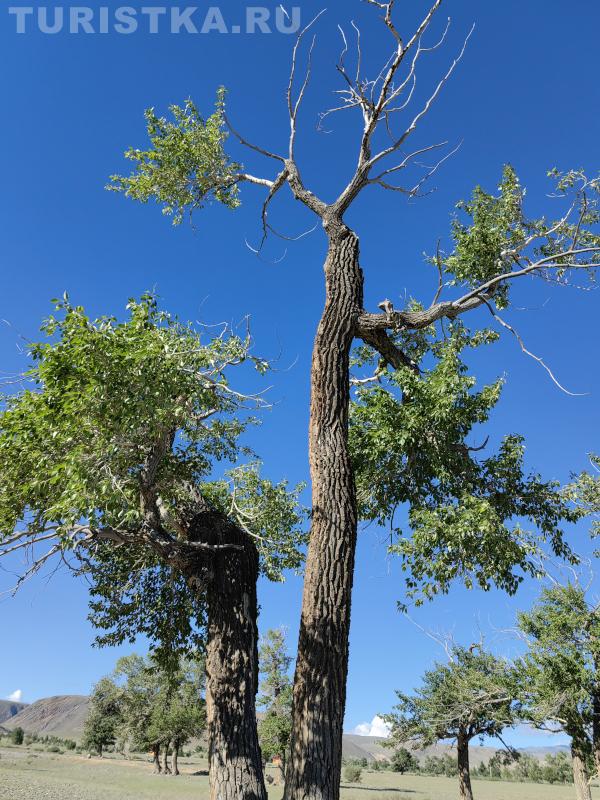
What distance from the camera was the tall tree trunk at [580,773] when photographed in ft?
71.1

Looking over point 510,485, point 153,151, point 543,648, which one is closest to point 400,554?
point 510,485

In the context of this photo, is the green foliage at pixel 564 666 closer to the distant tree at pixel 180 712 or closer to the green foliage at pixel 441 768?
the distant tree at pixel 180 712

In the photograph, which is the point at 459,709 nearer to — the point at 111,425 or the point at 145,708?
the point at 111,425

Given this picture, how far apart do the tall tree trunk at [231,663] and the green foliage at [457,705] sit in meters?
19.1

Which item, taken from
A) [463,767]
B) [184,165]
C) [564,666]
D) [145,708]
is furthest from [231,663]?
[145,708]

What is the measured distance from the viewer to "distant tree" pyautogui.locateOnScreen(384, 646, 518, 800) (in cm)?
2638

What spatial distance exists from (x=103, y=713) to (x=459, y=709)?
5685 centimetres

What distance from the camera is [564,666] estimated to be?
69.5 ft

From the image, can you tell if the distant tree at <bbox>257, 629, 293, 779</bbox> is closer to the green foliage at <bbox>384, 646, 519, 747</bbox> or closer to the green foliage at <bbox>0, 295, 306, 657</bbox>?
the green foliage at <bbox>384, 646, 519, 747</bbox>

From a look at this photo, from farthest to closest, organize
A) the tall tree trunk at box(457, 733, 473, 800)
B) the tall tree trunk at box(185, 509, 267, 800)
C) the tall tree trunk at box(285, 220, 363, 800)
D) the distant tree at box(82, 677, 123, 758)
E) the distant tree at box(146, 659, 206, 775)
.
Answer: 1. the distant tree at box(82, 677, 123, 758)
2. the distant tree at box(146, 659, 206, 775)
3. the tall tree trunk at box(457, 733, 473, 800)
4. the tall tree trunk at box(185, 509, 267, 800)
5. the tall tree trunk at box(285, 220, 363, 800)

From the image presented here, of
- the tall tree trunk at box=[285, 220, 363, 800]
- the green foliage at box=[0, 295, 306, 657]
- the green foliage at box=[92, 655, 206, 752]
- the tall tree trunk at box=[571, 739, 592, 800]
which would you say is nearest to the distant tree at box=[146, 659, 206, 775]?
the green foliage at box=[92, 655, 206, 752]

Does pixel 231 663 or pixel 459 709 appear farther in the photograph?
pixel 459 709

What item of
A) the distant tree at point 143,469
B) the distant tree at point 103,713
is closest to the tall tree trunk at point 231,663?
the distant tree at point 143,469

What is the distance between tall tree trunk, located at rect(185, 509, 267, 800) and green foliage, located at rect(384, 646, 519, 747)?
62.6 ft
